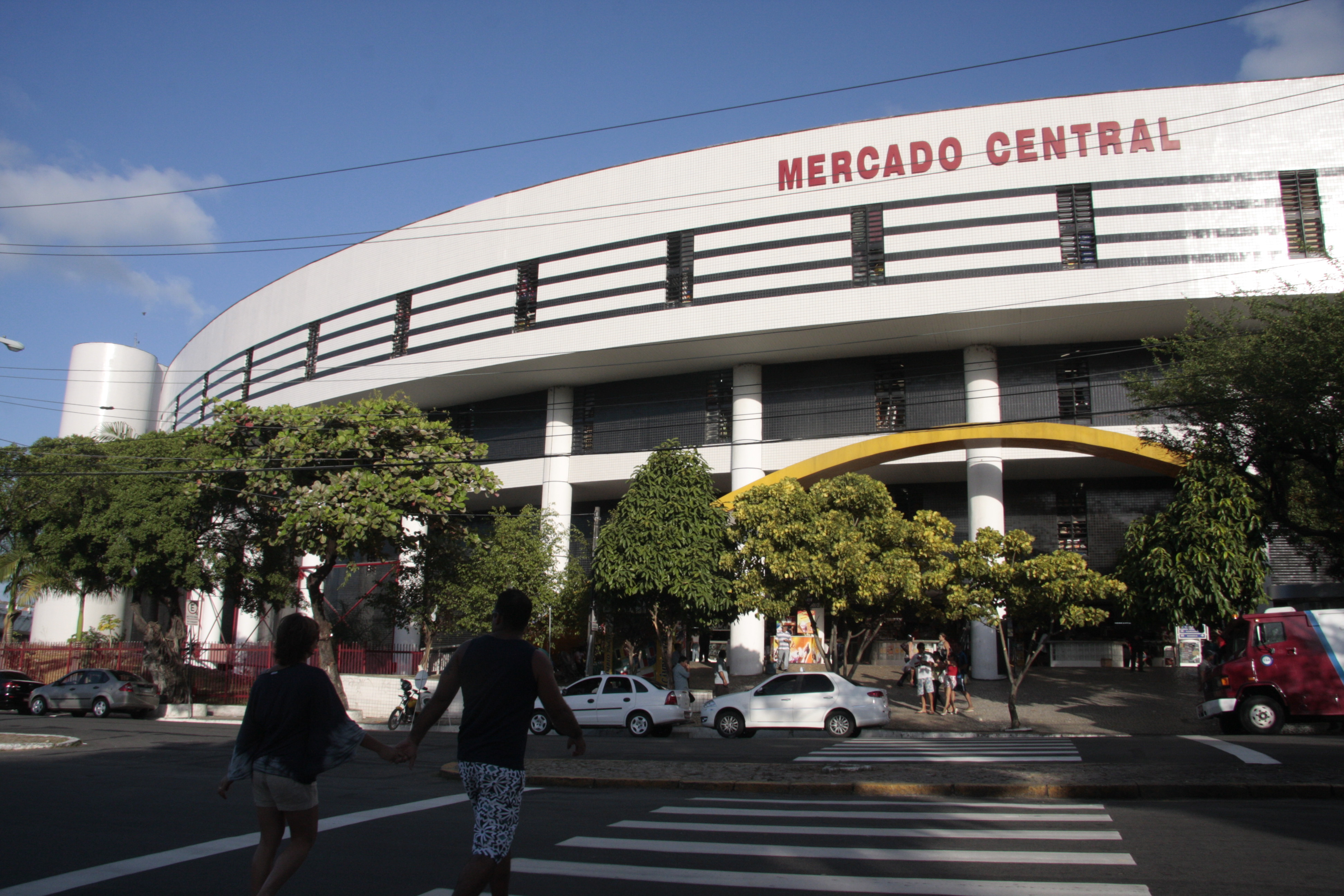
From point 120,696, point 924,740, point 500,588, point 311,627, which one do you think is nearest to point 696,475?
point 500,588

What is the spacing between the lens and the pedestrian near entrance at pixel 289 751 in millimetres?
4484

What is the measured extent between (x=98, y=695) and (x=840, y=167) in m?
29.1

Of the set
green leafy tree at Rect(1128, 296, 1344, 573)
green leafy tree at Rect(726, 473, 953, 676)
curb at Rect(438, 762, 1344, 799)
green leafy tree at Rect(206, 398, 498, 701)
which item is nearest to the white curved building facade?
green leafy tree at Rect(1128, 296, 1344, 573)

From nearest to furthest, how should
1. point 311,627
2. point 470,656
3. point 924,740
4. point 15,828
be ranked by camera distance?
point 470,656 → point 311,627 → point 15,828 → point 924,740

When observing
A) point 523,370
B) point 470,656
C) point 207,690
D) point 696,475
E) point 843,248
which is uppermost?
point 843,248

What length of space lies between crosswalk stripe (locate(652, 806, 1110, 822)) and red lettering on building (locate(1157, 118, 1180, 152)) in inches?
1091

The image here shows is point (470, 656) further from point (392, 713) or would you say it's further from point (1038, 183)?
point (1038, 183)

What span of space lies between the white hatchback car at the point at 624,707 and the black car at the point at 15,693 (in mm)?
18164

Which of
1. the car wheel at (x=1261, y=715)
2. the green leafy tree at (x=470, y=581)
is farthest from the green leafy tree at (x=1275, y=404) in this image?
the green leafy tree at (x=470, y=581)

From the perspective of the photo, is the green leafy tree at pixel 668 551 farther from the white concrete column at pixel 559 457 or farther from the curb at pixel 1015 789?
the curb at pixel 1015 789

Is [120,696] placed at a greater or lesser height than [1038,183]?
lesser

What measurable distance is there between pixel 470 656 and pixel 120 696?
84.6 ft

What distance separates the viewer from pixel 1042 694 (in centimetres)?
2578

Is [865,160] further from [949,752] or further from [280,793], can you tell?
[280,793]
